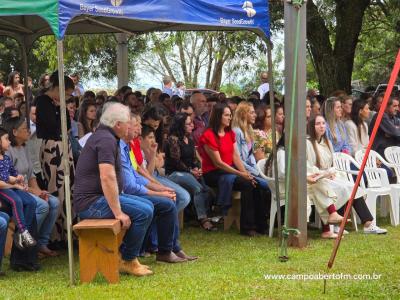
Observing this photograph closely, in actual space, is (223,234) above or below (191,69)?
below

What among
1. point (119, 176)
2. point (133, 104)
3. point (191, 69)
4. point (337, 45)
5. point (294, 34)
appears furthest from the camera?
point (191, 69)

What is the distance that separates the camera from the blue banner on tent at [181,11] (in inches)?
246

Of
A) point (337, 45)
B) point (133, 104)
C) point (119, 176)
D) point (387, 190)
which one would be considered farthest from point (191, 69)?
point (119, 176)

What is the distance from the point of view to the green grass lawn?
19.1ft

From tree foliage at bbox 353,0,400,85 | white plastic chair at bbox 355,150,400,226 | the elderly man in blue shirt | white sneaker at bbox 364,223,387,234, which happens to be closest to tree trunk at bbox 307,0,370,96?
tree foliage at bbox 353,0,400,85

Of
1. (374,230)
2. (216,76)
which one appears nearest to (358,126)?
(374,230)

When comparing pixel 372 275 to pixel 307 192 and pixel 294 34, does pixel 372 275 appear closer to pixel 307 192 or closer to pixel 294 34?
pixel 307 192

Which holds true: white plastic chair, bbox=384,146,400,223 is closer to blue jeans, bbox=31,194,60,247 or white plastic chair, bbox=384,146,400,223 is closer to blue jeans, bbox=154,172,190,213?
blue jeans, bbox=154,172,190,213

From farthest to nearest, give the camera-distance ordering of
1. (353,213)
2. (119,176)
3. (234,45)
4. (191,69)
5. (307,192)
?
(191,69)
(234,45)
(353,213)
(307,192)
(119,176)

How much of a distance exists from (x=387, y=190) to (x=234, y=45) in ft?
36.4

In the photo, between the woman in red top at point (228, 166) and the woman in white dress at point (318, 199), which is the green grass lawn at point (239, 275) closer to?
the woman in white dress at point (318, 199)

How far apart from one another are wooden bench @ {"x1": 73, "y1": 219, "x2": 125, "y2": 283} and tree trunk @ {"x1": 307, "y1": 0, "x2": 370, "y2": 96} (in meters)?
10.1

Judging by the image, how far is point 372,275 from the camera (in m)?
6.53

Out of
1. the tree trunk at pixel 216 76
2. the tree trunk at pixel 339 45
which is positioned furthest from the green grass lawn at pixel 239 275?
the tree trunk at pixel 216 76
